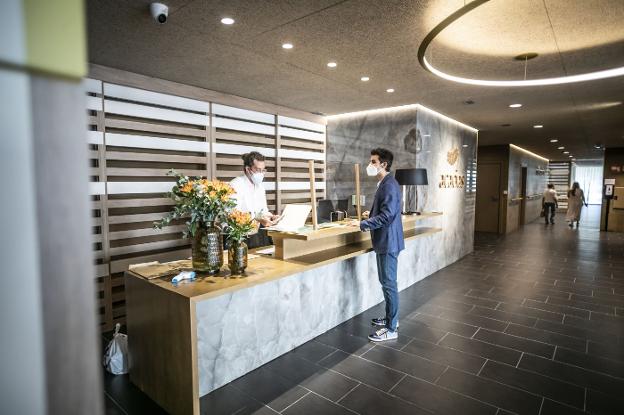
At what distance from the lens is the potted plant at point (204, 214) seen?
8.63ft

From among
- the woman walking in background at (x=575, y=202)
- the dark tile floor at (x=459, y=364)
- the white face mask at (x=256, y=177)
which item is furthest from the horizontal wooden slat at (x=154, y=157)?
the woman walking in background at (x=575, y=202)

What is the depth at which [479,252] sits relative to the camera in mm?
8281

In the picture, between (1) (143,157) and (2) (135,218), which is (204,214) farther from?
(1) (143,157)

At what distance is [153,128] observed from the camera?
14.2ft

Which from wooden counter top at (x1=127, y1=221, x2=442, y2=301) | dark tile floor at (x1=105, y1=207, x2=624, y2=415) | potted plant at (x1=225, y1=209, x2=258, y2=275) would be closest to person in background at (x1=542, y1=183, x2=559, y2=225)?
dark tile floor at (x1=105, y1=207, x2=624, y2=415)

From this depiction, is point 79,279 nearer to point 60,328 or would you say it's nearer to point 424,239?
point 60,328

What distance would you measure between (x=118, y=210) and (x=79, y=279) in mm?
4036

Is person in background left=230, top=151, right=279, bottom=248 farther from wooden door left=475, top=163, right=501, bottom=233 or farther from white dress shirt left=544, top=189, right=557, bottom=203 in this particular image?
white dress shirt left=544, top=189, right=557, bottom=203

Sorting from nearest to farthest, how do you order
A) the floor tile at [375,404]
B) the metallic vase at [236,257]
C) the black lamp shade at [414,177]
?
the floor tile at [375,404] → the metallic vase at [236,257] → the black lamp shade at [414,177]

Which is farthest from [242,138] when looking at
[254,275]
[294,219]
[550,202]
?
[550,202]

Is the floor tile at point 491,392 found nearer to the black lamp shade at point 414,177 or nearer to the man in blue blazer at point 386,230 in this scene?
the man in blue blazer at point 386,230

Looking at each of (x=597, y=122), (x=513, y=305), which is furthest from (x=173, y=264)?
(x=597, y=122)

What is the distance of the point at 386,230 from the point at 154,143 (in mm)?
2954

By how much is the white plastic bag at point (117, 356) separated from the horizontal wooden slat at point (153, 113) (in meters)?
2.41
